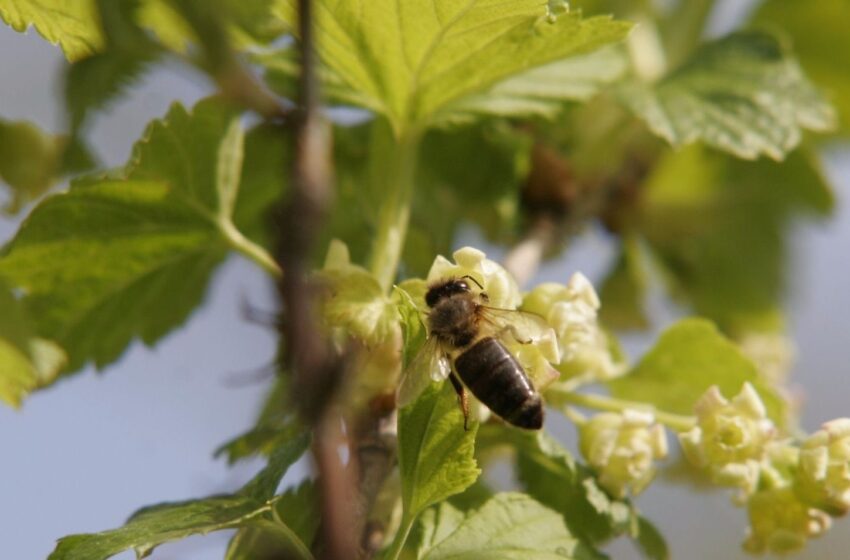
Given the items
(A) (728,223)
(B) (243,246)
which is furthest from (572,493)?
(A) (728,223)

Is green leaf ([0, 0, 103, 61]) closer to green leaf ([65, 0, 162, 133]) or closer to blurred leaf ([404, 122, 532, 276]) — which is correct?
green leaf ([65, 0, 162, 133])

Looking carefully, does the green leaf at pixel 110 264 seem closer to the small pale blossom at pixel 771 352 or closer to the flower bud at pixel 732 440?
the flower bud at pixel 732 440

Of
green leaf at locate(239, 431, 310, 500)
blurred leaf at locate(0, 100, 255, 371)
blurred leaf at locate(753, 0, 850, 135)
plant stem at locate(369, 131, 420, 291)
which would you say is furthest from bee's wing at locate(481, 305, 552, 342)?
blurred leaf at locate(753, 0, 850, 135)

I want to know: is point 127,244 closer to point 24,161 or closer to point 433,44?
point 24,161

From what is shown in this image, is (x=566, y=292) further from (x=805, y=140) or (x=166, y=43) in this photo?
(x=805, y=140)

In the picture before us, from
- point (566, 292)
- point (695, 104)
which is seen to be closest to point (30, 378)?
point (566, 292)

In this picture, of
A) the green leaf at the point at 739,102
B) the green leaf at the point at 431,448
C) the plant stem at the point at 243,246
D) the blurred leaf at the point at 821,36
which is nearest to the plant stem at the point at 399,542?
the green leaf at the point at 431,448
